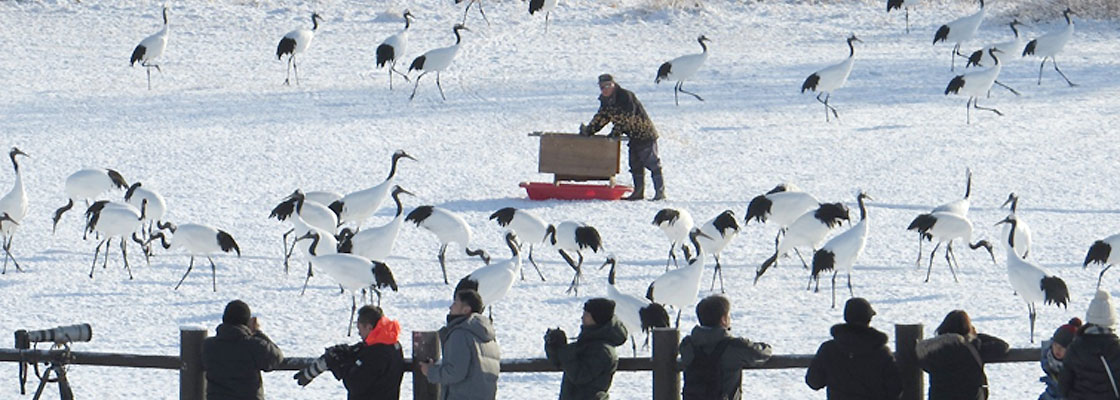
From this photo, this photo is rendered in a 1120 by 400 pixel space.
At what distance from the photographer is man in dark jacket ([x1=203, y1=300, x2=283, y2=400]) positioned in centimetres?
685

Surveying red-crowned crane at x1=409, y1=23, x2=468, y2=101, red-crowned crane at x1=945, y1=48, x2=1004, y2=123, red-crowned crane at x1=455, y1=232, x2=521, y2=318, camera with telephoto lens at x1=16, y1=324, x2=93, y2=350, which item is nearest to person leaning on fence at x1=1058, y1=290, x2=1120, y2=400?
camera with telephoto lens at x1=16, y1=324, x2=93, y2=350

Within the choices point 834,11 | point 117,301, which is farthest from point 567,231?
point 834,11

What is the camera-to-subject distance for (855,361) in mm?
6543

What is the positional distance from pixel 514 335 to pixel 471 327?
366 centimetres

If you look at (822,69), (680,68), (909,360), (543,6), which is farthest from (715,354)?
(543,6)

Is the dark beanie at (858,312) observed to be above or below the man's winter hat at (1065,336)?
above

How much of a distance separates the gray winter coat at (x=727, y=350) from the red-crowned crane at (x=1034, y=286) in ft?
12.5

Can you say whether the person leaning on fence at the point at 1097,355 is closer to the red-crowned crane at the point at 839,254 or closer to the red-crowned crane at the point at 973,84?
the red-crowned crane at the point at 839,254

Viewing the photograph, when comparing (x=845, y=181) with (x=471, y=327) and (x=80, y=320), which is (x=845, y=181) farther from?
(x=471, y=327)

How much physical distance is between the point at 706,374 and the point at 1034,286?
4014 mm

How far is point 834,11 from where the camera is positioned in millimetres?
25125

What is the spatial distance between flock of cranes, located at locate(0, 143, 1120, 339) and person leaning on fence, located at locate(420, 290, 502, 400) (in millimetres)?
2891

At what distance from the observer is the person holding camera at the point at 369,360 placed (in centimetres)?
670

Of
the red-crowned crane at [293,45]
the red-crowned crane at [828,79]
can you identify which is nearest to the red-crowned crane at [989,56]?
the red-crowned crane at [828,79]
